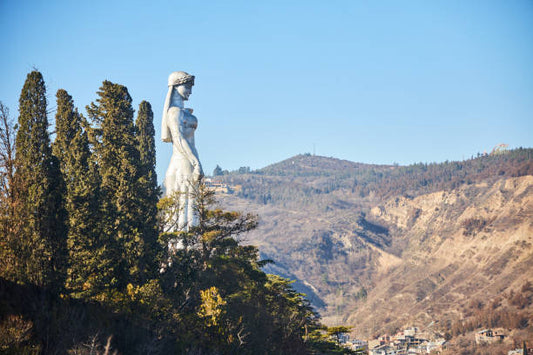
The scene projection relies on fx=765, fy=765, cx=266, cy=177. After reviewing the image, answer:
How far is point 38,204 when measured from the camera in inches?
874

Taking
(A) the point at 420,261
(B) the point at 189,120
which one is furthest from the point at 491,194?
(B) the point at 189,120

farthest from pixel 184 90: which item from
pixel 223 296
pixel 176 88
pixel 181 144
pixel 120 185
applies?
pixel 223 296

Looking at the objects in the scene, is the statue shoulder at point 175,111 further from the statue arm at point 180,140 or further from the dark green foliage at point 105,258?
the dark green foliage at point 105,258

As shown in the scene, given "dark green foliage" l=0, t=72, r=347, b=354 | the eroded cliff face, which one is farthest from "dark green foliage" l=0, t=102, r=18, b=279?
the eroded cliff face

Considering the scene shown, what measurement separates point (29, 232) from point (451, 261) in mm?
151403

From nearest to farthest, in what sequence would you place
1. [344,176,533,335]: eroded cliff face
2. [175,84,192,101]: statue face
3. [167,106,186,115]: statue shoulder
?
[167,106,186,115]: statue shoulder, [175,84,192,101]: statue face, [344,176,533,335]: eroded cliff face

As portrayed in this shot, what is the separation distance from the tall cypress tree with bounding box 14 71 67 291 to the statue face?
21.0ft

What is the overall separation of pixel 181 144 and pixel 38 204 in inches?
297

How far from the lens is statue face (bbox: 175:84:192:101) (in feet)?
94.2

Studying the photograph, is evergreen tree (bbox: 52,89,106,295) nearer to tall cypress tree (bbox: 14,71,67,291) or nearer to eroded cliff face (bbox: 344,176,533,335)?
tall cypress tree (bbox: 14,71,67,291)

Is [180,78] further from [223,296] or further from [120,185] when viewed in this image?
[223,296]

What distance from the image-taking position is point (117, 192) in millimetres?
25031

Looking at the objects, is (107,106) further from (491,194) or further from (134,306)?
(491,194)

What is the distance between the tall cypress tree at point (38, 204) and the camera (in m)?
21.9
